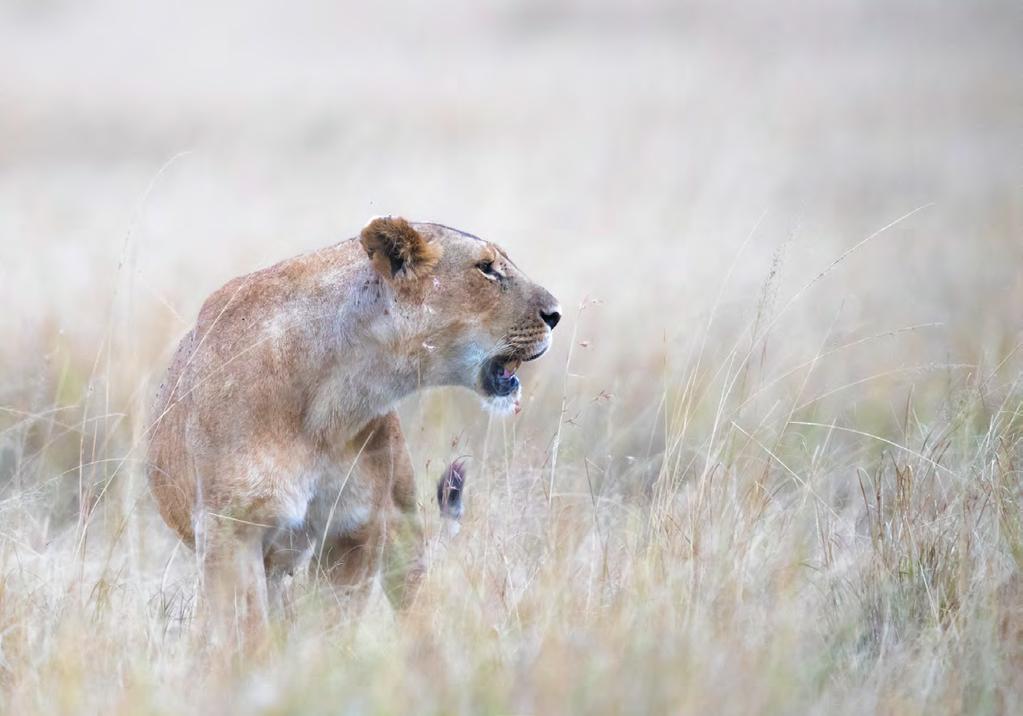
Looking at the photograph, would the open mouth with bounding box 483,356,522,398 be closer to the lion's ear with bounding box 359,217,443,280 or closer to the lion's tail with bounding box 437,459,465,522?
the lion's tail with bounding box 437,459,465,522

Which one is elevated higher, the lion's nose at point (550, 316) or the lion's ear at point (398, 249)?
the lion's ear at point (398, 249)

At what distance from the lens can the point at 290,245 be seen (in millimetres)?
11531

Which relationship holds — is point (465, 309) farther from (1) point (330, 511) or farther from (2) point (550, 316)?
(1) point (330, 511)

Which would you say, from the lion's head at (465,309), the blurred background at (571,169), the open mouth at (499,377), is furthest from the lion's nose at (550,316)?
the blurred background at (571,169)

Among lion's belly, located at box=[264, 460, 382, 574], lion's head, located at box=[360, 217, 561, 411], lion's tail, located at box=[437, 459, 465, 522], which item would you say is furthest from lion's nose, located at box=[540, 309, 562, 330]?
lion's belly, located at box=[264, 460, 382, 574]

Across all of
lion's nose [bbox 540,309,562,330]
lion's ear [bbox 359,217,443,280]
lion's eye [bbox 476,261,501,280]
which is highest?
lion's ear [bbox 359,217,443,280]

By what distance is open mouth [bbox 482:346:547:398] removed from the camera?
5.34 meters

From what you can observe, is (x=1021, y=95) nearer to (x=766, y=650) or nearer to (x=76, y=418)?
(x=76, y=418)

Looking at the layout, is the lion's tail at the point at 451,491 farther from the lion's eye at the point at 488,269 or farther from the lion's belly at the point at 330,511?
the lion's eye at the point at 488,269

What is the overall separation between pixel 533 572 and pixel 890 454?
1.43 meters

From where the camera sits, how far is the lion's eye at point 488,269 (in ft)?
17.4

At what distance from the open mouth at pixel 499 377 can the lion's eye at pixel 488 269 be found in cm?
27

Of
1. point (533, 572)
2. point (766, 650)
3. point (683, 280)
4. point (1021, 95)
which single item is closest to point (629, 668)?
point (766, 650)

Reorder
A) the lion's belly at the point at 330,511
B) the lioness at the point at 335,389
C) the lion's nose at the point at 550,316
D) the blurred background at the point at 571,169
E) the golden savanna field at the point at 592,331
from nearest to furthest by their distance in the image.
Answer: the golden savanna field at the point at 592,331, the lioness at the point at 335,389, the lion's belly at the point at 330,511, the lion's nose at the point at 550,316, the blurred background at the point at 571,169
